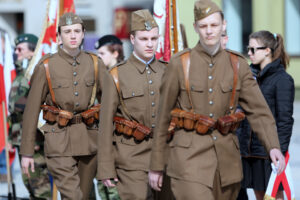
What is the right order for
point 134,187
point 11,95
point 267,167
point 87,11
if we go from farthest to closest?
point 87,11
point 11,95
point 267,167
point 134,187

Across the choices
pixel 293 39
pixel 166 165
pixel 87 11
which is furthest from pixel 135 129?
pixel 87 11

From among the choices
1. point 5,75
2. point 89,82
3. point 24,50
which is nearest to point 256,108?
point 89,82

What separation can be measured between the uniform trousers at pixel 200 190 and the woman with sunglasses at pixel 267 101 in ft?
4.41

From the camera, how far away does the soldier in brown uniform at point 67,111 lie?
6414mm

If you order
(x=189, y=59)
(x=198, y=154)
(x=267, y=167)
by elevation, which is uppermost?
(x=189, y=59)

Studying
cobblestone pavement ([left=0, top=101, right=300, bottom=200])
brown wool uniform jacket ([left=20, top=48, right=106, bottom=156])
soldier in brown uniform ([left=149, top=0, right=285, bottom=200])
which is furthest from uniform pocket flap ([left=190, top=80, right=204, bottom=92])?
cobblestone pavement ([left=0, top=101, right=300, bottom=200])

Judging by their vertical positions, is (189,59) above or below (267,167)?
above

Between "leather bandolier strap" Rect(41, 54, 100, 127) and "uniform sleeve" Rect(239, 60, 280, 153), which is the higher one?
"uniform sleeve" Rect(239, 60, 280, 153)

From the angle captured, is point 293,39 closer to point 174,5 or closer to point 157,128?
point 174,5

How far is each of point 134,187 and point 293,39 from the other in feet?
54.0

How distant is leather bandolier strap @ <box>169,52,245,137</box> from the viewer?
4.80 metres

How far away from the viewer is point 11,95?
8.20 metres

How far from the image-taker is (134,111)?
5801 millimetres

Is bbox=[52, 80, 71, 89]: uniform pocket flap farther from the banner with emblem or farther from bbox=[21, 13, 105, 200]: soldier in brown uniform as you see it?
the banner with emblem
